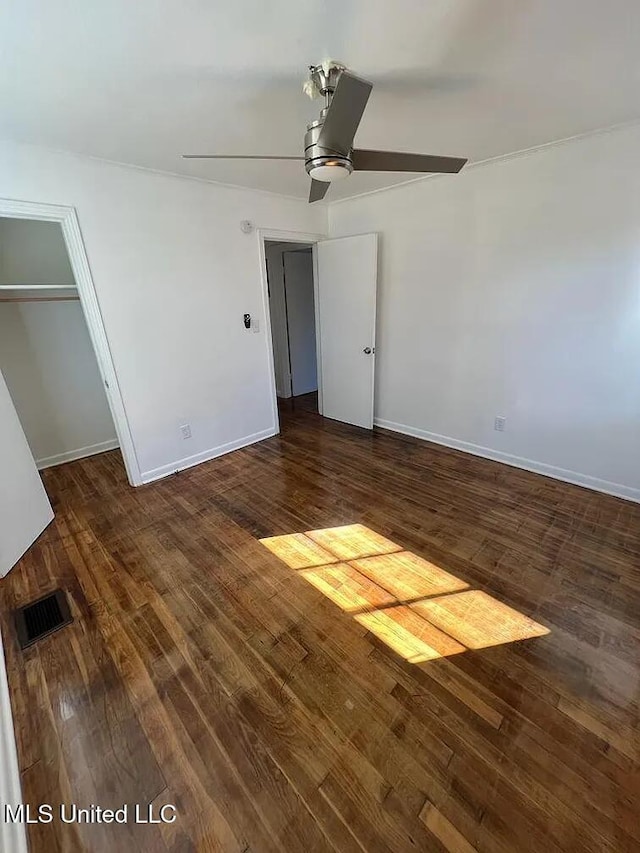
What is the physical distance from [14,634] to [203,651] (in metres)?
0.96

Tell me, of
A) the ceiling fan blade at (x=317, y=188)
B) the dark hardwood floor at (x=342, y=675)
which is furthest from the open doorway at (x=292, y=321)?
the dark hardwood floor at (x=342, y=675)

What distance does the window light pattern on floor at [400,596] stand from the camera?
160cm

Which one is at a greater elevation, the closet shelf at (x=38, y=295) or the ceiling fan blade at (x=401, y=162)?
the ceiling fan blade at (x=401, y=162)

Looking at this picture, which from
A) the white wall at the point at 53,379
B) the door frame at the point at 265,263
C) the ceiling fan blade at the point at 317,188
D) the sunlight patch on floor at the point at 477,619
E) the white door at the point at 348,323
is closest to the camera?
the sunlight patch on floor at the point at 477,619

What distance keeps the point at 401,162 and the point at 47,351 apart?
341 cm

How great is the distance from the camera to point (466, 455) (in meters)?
3.31

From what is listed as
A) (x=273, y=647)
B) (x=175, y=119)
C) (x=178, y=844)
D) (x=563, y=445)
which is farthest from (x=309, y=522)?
(x=175, y=119)

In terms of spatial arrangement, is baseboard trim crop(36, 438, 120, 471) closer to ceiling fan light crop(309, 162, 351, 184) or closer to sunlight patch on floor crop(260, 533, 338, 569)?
sunlight patch on floor crop(260, 533, 338, 569)

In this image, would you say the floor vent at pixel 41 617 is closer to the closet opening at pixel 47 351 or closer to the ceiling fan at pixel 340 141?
the closet opening at pixel 47 351

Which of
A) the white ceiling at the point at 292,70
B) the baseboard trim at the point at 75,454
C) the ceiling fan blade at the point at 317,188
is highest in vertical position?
Answer: the white ceiling at the point at 292,70

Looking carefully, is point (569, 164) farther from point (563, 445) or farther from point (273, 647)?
point (273, 647)

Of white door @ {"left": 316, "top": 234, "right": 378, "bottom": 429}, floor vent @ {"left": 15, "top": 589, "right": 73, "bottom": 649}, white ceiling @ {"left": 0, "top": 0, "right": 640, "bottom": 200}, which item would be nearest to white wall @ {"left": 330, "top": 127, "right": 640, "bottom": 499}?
white door @ {"left": 316, "top": 234, "right": 378, "bottom": 429}

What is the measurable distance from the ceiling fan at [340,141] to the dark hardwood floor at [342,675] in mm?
2071

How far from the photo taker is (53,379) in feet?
10.9
